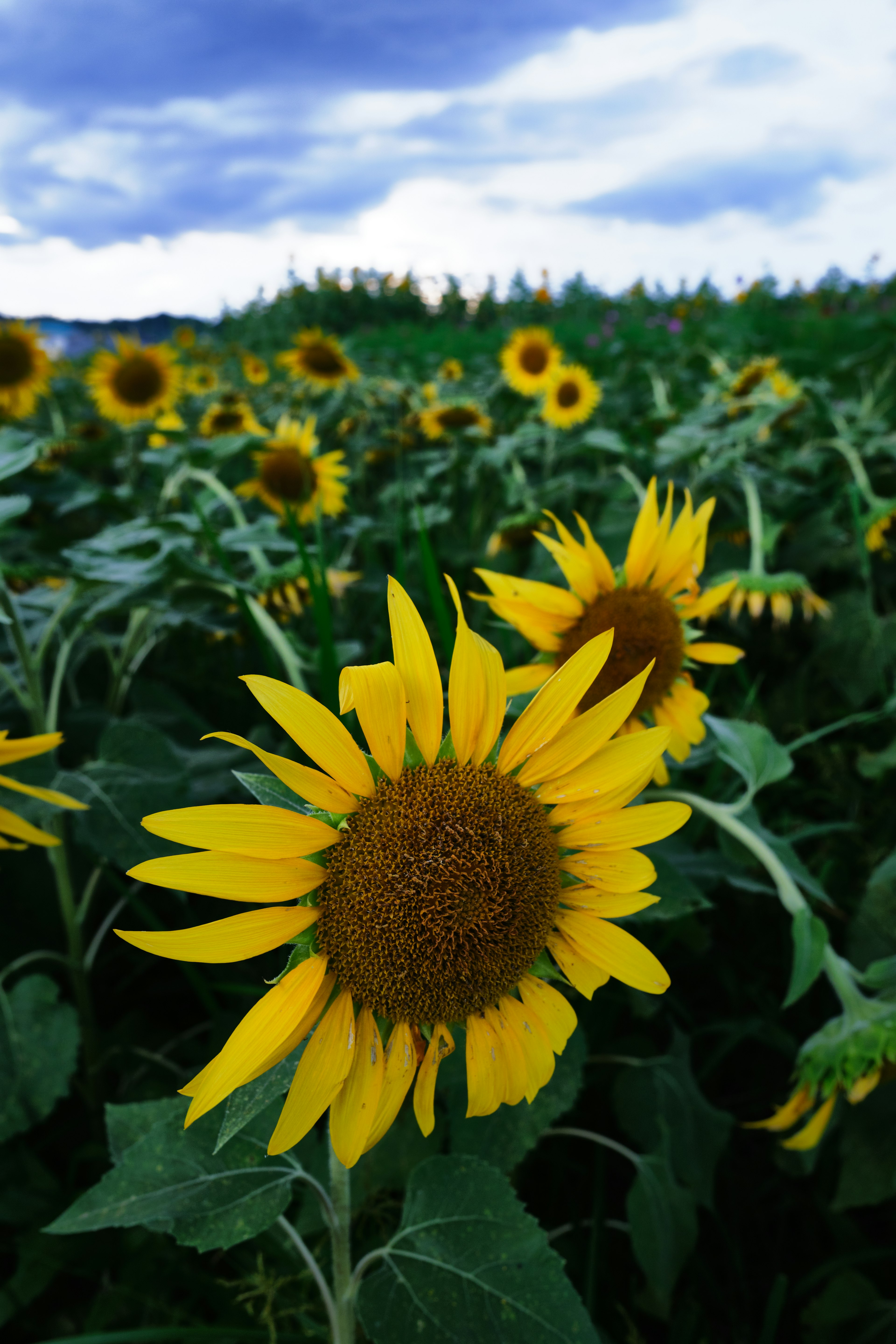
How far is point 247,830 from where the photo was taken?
662mm

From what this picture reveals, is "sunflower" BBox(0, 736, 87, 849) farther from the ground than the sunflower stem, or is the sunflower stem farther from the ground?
"sunflower" BBox(0, 736, 87, 849)

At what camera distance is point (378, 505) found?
3.63 meters

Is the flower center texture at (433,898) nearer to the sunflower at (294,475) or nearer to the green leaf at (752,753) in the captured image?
the green leaf at (752,753)

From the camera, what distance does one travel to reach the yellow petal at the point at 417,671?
706 mm

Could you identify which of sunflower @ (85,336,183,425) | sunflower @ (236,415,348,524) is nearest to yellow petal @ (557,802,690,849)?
sunflower @ (236,415,348,524)

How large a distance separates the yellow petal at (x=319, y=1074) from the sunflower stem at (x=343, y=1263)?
0.19 m

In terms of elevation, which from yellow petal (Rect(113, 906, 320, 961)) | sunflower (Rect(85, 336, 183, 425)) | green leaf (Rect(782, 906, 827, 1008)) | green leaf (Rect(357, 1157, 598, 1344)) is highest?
sunflower (Rect(85, 336, 183, 425))

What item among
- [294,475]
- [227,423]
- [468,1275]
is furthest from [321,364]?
[468,1275]

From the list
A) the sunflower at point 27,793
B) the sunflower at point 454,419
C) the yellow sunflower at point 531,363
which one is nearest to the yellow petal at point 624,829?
the sunflower at point 27,793

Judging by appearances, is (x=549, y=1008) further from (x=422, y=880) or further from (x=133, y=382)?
(x=133, y=382)

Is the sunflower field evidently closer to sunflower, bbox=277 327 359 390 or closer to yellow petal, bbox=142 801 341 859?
yellow petal, bbox=142 801 341 859

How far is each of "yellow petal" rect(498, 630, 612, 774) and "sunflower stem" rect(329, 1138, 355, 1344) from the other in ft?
1.54

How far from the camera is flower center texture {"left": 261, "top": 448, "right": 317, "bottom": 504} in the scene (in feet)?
8.32

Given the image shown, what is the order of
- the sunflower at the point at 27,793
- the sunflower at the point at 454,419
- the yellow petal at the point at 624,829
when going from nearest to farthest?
the yellow petal at the point at 624,829
the sunflower at the point at 27,793
the sunflower at the point at 454,419
